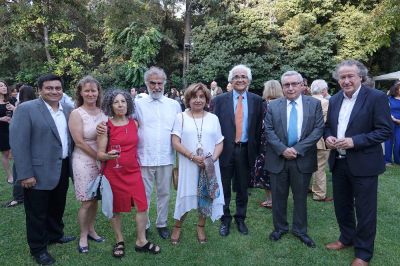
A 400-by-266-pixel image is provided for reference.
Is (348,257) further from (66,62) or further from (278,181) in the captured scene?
(66,62)

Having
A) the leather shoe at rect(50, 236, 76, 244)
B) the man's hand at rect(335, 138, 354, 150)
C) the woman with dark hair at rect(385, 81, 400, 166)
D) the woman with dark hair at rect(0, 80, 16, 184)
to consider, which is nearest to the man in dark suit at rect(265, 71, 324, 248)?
the man's hand at rect(335, 138, 354, 150)

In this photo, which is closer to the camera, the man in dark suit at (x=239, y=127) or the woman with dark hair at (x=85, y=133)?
the woman with dark hair at (x=85, y=133)

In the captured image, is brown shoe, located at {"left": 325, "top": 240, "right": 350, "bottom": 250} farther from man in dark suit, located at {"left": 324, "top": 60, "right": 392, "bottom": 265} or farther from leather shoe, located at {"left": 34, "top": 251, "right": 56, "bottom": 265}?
leather shoe, located at {"left": 34, "top": 251, "right": 56, "bottom": 265}

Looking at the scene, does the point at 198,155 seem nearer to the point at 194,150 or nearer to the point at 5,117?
the point at 194,150

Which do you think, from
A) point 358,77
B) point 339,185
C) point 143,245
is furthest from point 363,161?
point 143,245

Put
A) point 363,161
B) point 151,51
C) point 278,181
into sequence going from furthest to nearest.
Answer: point 151,51
point 278,181
point 363,161

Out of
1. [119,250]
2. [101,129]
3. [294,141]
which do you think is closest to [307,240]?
[294,141]

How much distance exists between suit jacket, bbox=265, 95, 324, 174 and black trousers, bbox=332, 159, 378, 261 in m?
0.33

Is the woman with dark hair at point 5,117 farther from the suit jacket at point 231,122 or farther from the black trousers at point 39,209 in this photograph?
the suit jacket at point 231,122

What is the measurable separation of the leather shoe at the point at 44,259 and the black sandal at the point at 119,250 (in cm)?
63

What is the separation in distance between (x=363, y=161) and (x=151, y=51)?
700 inches

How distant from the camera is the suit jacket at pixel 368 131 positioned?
11.3 ft

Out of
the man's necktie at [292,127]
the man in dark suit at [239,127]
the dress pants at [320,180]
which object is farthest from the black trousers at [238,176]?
the dress pants at [320,180]

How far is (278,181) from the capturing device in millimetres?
4191
